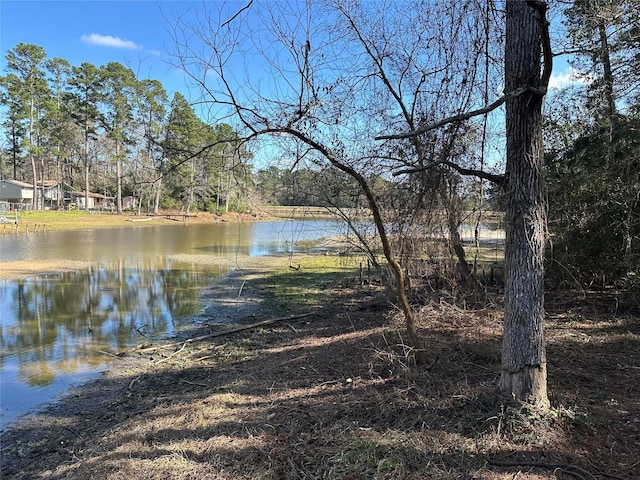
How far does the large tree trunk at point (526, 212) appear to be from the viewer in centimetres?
321

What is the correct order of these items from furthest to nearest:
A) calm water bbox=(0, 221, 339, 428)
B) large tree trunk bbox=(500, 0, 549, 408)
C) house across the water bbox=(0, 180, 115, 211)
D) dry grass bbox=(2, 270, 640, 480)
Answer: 1. house across the water bbox=(0, 180, 115, 211)
2. calm water bbox=(0, 221, 339, 428)
3. large tree trunk bbox=(500, 0, 549, 408)
4. dry grass bbox=(2, 270, 640, 480)

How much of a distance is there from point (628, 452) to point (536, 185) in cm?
196

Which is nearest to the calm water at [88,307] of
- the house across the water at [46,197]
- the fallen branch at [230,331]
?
the fallen branch at [230,331]

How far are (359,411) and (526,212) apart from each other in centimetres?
225

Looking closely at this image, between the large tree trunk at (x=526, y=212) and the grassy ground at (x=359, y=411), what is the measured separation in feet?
0.93

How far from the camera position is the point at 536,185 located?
324 cm

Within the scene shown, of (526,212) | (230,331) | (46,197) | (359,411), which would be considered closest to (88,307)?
(230,331)

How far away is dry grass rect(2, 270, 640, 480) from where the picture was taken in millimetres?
2939

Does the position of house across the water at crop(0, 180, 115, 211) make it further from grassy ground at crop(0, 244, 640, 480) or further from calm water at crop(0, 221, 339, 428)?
grassy ground at crop(0, 244, 640, 480)

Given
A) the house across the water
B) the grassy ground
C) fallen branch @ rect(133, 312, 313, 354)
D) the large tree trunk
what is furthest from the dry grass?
the house across the water

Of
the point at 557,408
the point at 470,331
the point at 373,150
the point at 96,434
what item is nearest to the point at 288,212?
the point at 373,150

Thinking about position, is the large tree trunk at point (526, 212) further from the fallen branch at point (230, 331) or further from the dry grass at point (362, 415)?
the fallen branch at point (230, 331)

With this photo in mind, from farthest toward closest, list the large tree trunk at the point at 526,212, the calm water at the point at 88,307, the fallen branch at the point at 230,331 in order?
the fallen branch at the point at 230,331, the calm water at the point at 88,307, the large tree trunk at the point at 526,212

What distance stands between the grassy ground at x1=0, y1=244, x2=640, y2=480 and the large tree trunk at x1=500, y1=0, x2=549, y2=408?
0.93ft
